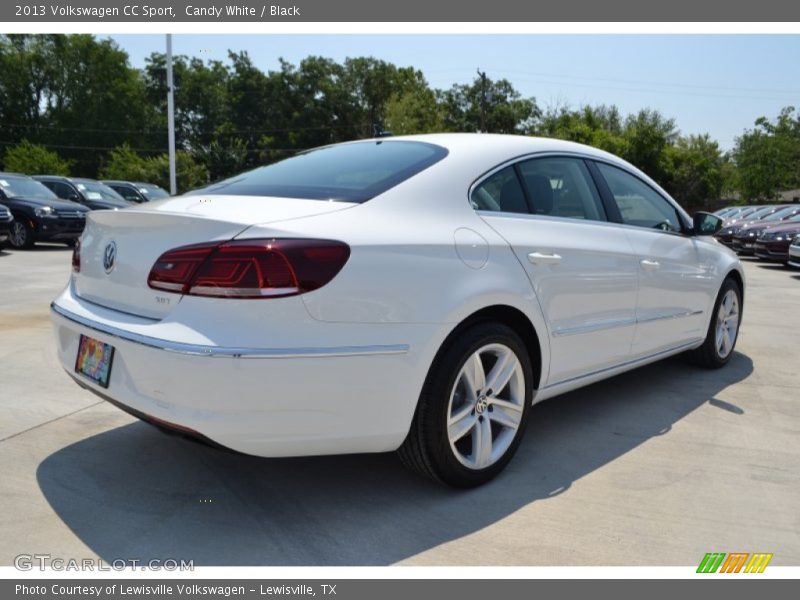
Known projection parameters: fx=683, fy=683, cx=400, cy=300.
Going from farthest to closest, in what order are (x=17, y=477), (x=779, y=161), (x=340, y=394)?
(x=779, y=161) < (x=17, y=477) < (x=340, y=394)

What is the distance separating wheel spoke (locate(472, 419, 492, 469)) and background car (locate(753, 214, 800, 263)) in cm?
1409

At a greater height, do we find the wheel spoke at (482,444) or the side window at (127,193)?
the side window at (127,193)

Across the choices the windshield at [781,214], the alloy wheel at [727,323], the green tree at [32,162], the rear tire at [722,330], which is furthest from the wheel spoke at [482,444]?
the green tree at [32,162]

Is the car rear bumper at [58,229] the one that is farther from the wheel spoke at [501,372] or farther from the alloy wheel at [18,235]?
the wheel spoke at [501,372]

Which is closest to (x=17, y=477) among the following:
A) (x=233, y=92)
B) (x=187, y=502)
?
(x=187, y=502)

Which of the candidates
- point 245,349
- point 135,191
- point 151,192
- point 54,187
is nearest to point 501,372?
point 245,349

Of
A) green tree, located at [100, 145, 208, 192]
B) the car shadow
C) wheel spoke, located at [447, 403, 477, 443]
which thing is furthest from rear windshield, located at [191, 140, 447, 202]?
green tree, located at [100, 145, 208, 192]

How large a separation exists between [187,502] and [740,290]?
4602mm

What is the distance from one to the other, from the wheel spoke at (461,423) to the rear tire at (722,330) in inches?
114

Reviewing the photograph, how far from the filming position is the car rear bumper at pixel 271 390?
2.36 m

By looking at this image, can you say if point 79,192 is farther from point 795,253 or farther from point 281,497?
point 281,497

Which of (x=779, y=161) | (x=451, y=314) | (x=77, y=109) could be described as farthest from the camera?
(x=77, y=109)

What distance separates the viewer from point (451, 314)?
9.05 ft

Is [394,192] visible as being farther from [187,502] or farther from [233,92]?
[233,92]
